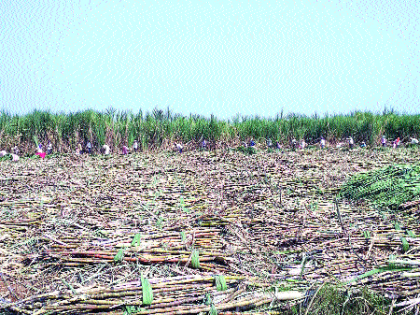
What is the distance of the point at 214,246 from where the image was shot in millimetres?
2641

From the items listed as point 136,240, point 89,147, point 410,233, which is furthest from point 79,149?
point 410,233

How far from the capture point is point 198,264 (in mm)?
2385

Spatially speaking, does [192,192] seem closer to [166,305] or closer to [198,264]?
[198,264]

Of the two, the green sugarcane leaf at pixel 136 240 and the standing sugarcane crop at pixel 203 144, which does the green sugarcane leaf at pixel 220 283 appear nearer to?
the green sugarcane leaf at pixel 136 240

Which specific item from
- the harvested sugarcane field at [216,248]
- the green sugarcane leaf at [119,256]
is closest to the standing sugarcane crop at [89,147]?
the harvested sugarcane field at [216,248]

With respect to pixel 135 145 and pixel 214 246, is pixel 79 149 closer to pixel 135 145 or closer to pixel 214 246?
pixel 135 145

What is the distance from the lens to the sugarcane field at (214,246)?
6.66ft

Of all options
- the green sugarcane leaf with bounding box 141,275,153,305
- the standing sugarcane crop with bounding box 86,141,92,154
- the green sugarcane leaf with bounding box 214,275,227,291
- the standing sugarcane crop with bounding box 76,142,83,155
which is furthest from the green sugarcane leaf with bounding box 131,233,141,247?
the standing sugarcane crop with bounding box 76,142,83,155

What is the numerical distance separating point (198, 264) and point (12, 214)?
2.02m

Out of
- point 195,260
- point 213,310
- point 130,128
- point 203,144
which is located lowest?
point 213,310

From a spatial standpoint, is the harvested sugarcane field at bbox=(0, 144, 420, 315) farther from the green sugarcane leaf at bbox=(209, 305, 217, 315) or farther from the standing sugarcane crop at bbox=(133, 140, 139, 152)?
the standing sugarcane crop at bbox=(133, 140, 139, 152)

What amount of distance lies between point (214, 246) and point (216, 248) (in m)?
0.03

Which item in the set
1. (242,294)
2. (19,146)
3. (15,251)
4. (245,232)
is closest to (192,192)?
(245,232)

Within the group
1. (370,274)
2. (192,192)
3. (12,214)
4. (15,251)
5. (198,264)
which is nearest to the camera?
(370,274)
